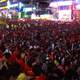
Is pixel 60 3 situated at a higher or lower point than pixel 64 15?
higher

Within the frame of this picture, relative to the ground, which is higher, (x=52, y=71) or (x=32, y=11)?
(x=52, y=71)

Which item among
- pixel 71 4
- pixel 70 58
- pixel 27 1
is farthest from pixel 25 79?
pixel 27 1

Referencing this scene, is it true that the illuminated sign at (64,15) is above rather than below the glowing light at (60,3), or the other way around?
below

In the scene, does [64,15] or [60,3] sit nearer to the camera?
[64,15]

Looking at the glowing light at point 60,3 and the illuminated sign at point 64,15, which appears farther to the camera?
the glowing light at point 60,3

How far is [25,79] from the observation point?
738 cm

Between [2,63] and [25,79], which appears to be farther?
[2,63]

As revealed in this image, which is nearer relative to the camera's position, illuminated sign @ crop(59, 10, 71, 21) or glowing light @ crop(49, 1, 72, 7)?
illuminated sign @ crop(59, 10, 71, 21)

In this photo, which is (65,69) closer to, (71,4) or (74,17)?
(74,17)

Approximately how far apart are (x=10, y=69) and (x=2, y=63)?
0.33m

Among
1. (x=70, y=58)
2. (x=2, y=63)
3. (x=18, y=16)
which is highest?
(x=2, y=63)

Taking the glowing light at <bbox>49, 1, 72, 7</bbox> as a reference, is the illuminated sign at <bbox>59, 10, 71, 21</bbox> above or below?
below

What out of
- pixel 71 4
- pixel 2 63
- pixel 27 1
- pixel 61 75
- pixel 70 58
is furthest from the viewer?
pixel 27 1

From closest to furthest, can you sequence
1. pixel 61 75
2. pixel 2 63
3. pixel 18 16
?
pixel 2 63 < pixel 61 75 < pixel 18 16
